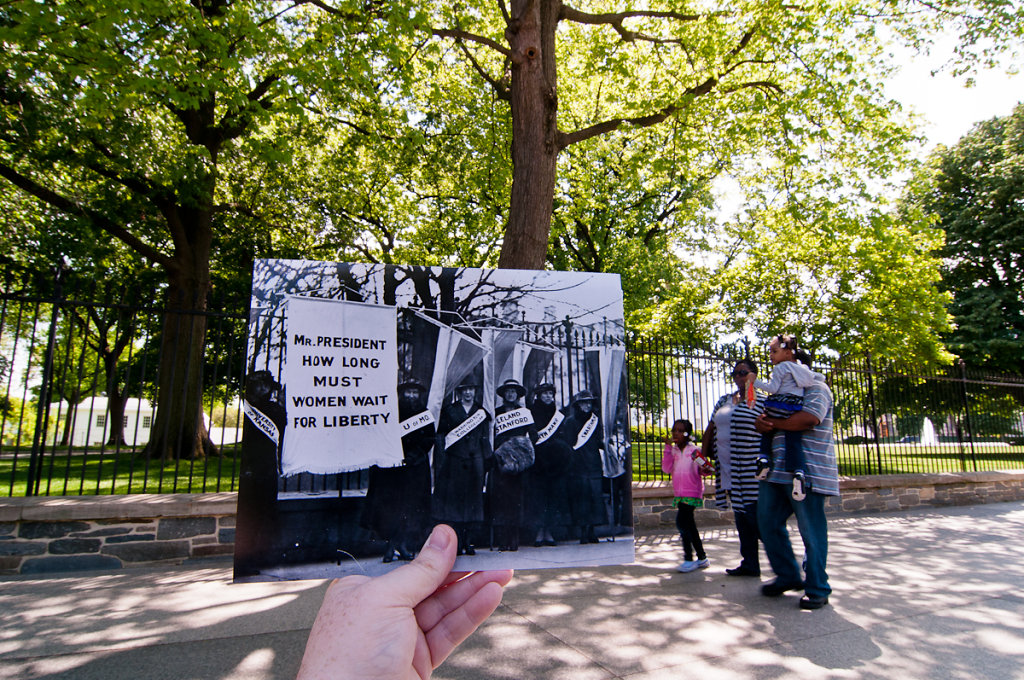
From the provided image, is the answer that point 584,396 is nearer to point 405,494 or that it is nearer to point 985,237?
point 405,494

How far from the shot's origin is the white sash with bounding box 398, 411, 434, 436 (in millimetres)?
1842

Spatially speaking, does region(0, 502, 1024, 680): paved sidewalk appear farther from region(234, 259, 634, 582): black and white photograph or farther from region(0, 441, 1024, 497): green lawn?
region(0, 441, 1024, 497): green lawn

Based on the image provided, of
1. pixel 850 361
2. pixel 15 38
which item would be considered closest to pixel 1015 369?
pixel 850 361

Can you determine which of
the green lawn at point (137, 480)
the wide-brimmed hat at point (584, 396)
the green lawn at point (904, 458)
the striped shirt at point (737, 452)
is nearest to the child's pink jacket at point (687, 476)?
the striped shirt at point (737, 452)

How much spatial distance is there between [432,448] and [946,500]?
47.5 ft

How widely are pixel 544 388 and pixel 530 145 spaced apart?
585 centimetres

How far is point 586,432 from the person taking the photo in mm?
2012

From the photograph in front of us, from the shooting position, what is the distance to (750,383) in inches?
206

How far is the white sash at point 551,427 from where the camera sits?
1.96 m

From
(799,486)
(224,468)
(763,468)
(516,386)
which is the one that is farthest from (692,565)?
(224,468)

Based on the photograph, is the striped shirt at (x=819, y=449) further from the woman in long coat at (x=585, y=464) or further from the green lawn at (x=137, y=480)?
the green lawn at (x=137, y=480)

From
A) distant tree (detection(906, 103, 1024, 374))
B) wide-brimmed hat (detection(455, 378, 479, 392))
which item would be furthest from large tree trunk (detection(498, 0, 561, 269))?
distant tree (detection(906, 103, 1024, 374))

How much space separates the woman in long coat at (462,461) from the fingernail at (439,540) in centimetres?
15

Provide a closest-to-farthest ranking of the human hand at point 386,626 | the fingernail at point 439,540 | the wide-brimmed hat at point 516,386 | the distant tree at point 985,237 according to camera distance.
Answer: the human hand at point 386,626 < the fingernail at point 439,540 < the wide-brimmed hat at point 516,386 < the distant tree at point 985,237
